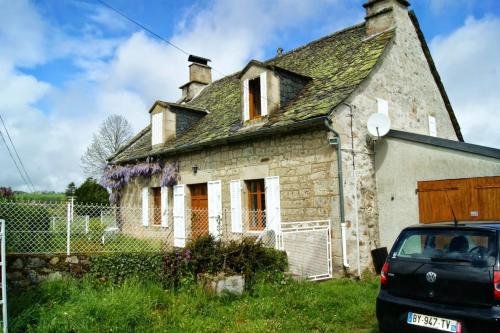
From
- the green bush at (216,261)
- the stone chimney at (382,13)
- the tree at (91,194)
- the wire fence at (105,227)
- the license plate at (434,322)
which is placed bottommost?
the license plate at (434,322)

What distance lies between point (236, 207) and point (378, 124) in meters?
4.28

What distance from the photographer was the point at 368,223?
9.24 m

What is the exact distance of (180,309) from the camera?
5.59 metres

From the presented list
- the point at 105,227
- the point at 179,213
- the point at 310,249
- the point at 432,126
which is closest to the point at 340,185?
the point at 310,249

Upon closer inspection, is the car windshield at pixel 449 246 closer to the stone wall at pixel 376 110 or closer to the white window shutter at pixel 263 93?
the stone wall at pixel 376 110

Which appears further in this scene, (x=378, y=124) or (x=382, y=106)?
(x=382, y=106)

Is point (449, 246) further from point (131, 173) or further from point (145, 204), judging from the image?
point (131, 173)

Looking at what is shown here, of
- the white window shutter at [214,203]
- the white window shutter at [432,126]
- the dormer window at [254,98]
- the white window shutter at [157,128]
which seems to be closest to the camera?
the dormer window at [254,98]

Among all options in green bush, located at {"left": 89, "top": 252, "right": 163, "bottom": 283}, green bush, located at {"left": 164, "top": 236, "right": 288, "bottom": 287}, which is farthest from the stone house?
green bush, located at {"left": 89, "top": 252, "right": 163, "bottom": 283}

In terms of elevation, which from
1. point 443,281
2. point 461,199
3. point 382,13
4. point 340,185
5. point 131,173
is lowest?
point 443,281

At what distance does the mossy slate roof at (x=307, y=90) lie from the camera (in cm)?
962

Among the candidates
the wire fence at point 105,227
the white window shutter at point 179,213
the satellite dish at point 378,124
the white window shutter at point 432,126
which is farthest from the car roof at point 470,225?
the white window shutter at point 179,213

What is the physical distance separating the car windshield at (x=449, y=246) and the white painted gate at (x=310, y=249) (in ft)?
11.5

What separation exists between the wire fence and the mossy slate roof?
7.44 ft
